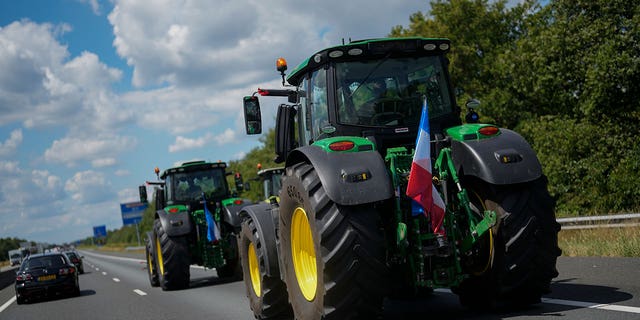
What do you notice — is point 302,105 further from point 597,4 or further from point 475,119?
point 597,4

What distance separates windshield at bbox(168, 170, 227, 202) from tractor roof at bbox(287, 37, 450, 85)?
35.0 feet

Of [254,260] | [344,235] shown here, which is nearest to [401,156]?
[344,235]

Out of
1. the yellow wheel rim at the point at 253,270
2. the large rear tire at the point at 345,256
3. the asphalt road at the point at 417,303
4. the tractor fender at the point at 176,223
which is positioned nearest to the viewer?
the large rear tire at the point at 345,256

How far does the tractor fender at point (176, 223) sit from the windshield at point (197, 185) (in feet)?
4.38

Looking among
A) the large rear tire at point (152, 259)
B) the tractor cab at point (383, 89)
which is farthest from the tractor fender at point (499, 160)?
the large rear tire at point (152, 259)

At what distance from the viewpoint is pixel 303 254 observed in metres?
6.45

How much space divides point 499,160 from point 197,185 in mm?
12215

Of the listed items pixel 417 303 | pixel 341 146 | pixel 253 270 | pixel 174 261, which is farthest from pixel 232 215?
pixel 341 146

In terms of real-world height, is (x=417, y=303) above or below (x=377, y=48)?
below

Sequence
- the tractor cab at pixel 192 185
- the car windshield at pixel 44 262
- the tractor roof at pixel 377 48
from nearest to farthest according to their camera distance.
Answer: the tractor roof at pixel 377 48 < the tractor cab at pixel 192 185 < the car windshield at pixel 44 262

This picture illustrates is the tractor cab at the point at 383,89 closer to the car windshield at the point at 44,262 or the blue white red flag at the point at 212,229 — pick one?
the blue white red flag at the point at 212,229

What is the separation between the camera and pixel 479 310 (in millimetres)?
6590

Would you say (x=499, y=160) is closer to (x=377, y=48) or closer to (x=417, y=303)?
(x=377, y=48)

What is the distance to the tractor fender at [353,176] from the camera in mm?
5445
